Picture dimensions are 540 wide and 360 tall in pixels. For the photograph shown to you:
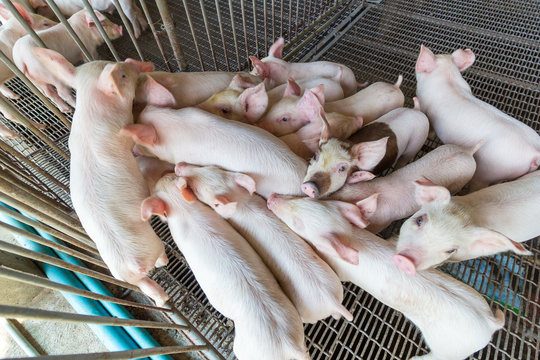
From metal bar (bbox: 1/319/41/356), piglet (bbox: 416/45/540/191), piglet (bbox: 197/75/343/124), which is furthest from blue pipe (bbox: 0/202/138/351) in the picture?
piglet (bbox: 416/45/540/191)

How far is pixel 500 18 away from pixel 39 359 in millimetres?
3529

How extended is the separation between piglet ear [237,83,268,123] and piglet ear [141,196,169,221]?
0.66m

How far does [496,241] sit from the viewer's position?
1.21 meters

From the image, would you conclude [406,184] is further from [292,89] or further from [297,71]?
[297,71]

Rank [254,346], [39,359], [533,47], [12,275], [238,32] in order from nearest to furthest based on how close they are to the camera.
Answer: [39,359] < [12,275] < [254,346] < [533,47] < [238,32]

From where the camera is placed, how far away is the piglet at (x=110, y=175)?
1292mm

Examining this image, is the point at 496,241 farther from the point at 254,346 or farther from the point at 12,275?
the point at 12,275

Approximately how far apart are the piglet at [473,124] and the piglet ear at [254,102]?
1.09 m

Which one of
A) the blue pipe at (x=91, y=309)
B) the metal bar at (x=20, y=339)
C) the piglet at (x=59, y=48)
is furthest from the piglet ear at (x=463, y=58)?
the metal bar at (x=20, y=339)

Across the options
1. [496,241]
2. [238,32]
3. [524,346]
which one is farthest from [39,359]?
[238,32]

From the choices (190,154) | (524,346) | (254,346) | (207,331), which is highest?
(190,154)

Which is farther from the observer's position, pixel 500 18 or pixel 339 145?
pixel 500 18

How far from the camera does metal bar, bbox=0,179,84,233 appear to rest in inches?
45.1

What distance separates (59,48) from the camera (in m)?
2.43
